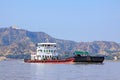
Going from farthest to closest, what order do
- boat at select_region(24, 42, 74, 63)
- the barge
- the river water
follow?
boat at select_region(24, 42, 74, 63)
the barge
the river water

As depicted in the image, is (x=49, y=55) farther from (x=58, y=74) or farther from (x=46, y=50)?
(x=58, y=74)

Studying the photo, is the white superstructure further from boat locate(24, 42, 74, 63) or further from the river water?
the river water

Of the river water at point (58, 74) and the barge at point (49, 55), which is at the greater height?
the barge at point (49, 55)

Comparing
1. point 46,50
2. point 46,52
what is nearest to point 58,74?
point 46,50

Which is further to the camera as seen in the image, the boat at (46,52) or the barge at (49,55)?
the boat at (46,52)

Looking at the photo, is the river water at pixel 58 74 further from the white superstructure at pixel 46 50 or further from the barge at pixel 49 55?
the white superstructure at pixel 46 50

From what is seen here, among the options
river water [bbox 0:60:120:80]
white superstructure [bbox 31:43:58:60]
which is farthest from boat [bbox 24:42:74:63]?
river water [bbox 0:60:120:80]

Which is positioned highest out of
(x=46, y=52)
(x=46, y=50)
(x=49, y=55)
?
(x=46, y=50)

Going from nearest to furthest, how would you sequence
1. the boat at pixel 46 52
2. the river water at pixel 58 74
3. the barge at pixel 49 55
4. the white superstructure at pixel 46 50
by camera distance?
1. the river water at pixel 58 74
2. the barge at pixel 49 55
3. the boat at pixel 46 52
4. the white superstructure at pixel 46 50

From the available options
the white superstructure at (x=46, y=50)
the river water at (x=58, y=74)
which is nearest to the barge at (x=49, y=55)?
the white superstructure at (x=46, y=50)

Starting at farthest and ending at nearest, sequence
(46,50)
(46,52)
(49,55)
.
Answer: (49,55)
(46,52)
(46,50)

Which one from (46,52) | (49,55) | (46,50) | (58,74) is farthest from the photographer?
(49,55)

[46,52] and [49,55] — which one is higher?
[46,52]

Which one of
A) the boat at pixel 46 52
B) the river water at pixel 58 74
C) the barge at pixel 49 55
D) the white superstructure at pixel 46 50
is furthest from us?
the white superstructure at pixel 46 50
